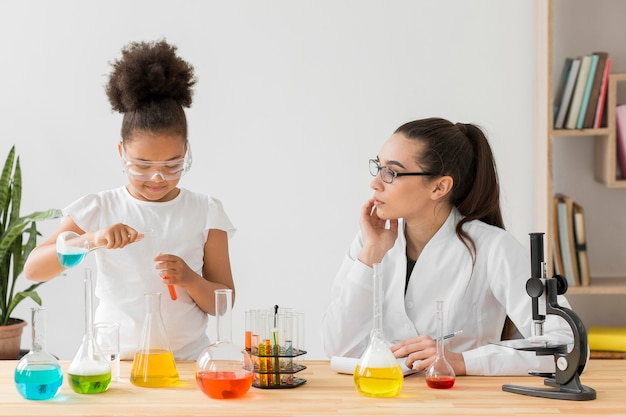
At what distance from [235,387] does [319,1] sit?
262 centimetres

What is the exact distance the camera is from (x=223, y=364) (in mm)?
2016

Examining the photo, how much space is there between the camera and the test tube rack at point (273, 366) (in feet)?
6.97

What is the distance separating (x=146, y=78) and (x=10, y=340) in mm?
1776

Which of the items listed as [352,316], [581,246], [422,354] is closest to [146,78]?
[352,316]

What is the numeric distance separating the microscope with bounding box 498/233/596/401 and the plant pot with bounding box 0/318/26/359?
2.51m

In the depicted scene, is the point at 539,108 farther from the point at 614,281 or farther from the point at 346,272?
the point at 346,272

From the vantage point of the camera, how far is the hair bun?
263 cm

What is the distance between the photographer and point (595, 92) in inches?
153

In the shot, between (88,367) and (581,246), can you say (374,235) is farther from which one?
(581,246)

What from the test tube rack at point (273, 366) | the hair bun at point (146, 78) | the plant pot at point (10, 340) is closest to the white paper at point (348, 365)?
the test tube rack at point (273, 366)

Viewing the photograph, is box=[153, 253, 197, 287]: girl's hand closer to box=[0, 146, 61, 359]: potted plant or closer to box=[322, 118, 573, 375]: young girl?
box=[322, 118, 573, 375]: young girl

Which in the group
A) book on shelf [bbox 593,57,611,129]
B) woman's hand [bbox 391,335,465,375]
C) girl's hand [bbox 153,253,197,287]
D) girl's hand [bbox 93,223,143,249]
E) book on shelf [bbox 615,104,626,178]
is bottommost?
woman's hand [bbox 391,335,465,375]

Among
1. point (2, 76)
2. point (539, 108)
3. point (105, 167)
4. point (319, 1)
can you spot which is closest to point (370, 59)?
point (319, 1)

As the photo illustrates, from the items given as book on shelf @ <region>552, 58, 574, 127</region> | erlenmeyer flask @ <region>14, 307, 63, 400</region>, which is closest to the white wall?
book on shelf @ <region>552, 58, 574, 127</region>
